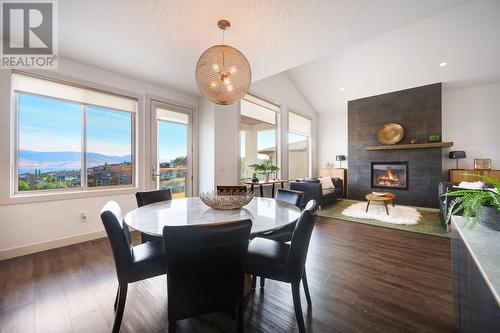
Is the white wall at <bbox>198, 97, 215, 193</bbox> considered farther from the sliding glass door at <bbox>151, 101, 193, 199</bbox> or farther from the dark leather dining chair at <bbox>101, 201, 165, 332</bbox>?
the dark leather dining chair at <bbox>101, 201, 165, 332</bbox>

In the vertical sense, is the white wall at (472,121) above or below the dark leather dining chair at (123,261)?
above

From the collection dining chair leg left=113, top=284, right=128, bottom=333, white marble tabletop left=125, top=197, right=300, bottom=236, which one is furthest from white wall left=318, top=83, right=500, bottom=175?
dining chair leg left=113, top=284, right=128, bottom=333

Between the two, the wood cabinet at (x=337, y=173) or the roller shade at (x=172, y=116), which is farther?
the wood cabinet at (x=337, y=173)

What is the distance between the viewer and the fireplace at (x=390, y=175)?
5.50m

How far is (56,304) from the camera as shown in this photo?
63.9 inches

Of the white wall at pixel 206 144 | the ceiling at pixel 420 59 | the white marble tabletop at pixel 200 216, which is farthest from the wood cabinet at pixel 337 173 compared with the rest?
the white marble tabletop at pixel 200 216

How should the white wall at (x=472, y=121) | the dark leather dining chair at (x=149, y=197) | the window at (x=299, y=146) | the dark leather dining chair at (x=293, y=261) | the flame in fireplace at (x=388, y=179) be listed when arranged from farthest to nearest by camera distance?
the window at (x=299, y=146), the flame in fireplace at (x=388, y=179), the white wall at (x=472, y=121), the dark leather dining chair at (x=149, y=197), the dark leather dining chair at (x=293, y=261)

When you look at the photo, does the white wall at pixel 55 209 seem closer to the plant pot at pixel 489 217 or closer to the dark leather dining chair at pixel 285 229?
the dark leather dining chair at pixel 285 229

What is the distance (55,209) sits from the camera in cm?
271

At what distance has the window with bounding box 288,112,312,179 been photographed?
621 cm

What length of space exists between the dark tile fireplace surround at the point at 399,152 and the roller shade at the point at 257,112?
2.76 m

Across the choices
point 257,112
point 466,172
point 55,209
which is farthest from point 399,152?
point 55,209

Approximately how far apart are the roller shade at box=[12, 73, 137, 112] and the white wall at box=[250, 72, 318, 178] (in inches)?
105

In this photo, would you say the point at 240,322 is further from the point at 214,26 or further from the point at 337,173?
the point at 337,173
